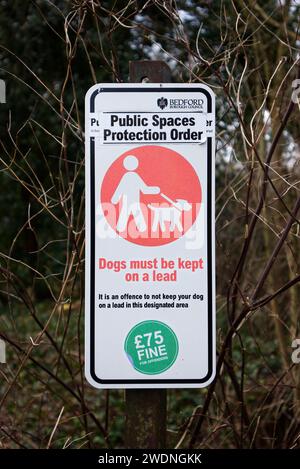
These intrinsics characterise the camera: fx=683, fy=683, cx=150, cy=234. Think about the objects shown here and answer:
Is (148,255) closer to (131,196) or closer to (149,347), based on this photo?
(131,196)

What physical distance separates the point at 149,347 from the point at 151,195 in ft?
1.66

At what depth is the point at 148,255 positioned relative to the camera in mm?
2277

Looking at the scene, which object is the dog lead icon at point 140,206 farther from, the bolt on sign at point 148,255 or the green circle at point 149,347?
the green circle at point 149,347

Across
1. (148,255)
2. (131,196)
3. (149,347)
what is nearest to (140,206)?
(131,196)

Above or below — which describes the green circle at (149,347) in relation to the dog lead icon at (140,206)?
below

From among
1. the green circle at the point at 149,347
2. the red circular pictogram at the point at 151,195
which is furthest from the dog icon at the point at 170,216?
the green circle at the point at 149,347

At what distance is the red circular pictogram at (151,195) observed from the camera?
2.28 m

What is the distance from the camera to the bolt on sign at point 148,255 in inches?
89.5

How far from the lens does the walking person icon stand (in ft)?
7.49

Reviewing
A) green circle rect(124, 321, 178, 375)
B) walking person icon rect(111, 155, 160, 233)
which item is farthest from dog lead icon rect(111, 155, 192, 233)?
green circle rect(124, 321, 178, 375)

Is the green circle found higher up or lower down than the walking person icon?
lower down

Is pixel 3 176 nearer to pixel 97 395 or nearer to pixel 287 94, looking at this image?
pixel 97 395

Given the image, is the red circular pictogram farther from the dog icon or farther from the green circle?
the green circle
